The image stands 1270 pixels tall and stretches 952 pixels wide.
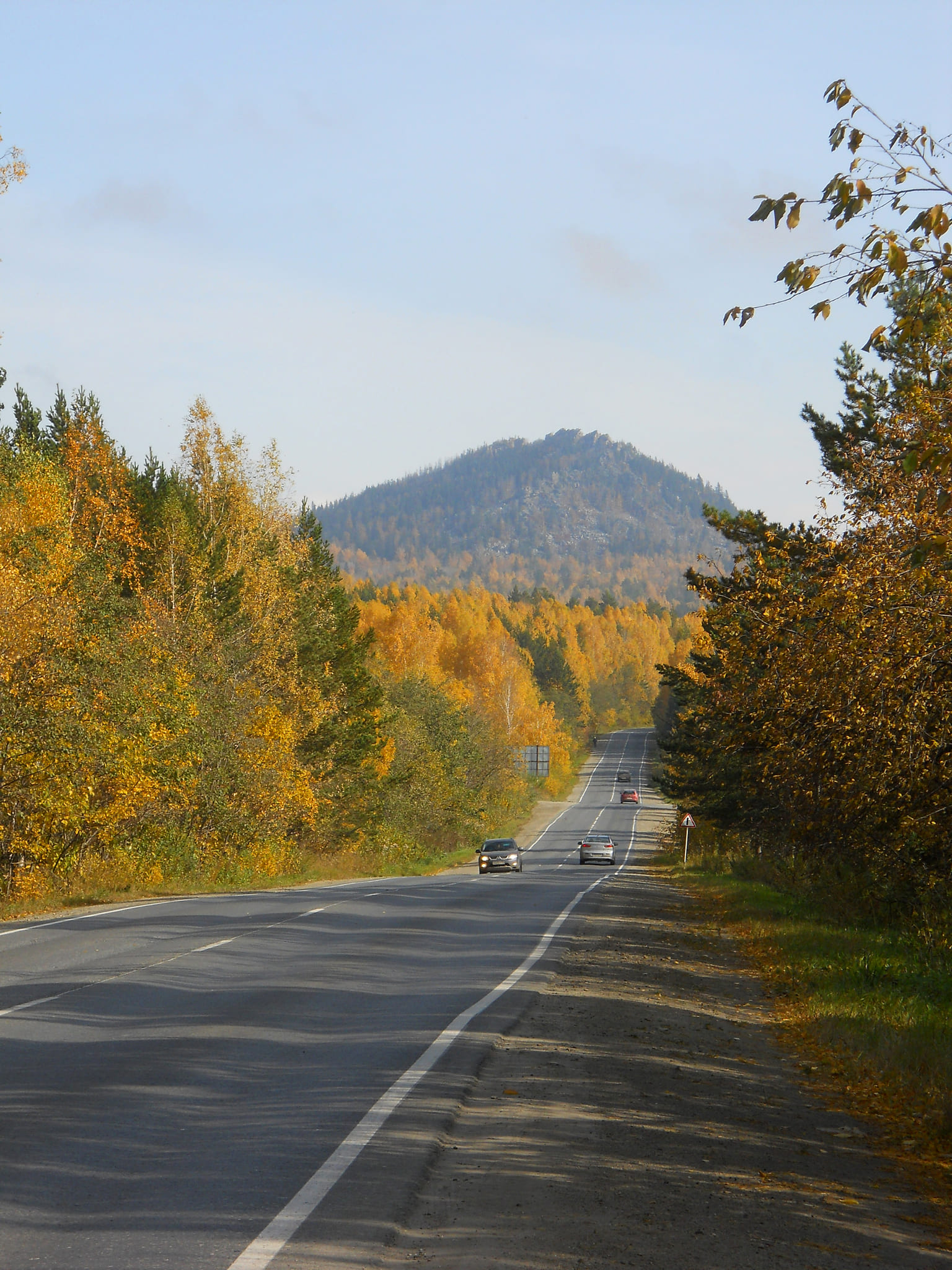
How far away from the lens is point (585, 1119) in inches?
297

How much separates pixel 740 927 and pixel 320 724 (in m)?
27.0

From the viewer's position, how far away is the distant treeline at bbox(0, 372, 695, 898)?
82.6ft

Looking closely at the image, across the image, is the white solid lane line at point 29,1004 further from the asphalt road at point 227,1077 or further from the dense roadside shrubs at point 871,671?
the dense roadside shrubs at point 871,671

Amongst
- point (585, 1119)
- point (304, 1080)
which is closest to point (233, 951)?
point (304, 1080)

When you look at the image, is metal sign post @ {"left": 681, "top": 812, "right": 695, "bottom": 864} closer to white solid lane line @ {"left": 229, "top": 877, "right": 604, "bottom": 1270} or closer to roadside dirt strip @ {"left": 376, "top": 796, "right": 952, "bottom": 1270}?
roadside dirt strip @ {"left": 376, "top": 796, "right": 952, "bottom": 1270}

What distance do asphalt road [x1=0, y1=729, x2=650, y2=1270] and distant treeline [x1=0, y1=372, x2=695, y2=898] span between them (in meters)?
6.68

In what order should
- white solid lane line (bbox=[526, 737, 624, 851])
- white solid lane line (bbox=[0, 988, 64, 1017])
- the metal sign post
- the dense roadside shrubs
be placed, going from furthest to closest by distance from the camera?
white solid lane line (bbox=[526, 737, 624, 851]) → the metal sign post → the dense roadside shrubs → white solid lane line (bbox=[0, 988, 64, 1017])

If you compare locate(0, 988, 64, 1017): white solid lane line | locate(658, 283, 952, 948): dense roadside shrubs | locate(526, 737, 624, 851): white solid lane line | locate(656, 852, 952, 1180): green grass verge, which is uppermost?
locate(658, 283, 952, 948): dense roadside shrubs

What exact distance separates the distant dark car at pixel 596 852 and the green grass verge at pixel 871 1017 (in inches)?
1412

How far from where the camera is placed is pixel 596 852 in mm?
58531

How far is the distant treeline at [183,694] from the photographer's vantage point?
2517cm

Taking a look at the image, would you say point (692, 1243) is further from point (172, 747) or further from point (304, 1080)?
point (172, 747)

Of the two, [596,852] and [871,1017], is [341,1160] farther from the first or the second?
[596,852]

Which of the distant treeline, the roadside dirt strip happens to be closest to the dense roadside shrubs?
the roadside dirt strip
